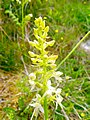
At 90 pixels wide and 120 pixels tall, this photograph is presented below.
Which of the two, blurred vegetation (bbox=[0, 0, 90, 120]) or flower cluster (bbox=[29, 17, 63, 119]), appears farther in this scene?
blurred vegetation (bbox=[0, 0, 90, 120])

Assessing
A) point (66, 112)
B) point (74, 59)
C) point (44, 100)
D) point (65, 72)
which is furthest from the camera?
point (74, 59)

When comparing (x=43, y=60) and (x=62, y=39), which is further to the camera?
(x=62, y=39)

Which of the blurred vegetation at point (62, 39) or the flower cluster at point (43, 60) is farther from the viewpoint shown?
the blurred vegetation at point (62, 39)

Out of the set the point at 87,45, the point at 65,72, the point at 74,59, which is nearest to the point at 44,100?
the point at 65,72

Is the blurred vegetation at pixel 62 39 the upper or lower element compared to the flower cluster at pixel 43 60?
lower

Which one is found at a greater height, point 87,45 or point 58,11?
point 58,11

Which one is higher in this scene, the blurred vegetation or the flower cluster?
the flower cluster

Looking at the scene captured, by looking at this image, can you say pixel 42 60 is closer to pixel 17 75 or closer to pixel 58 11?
pixel 17 75

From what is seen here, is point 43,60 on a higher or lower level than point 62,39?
higher
